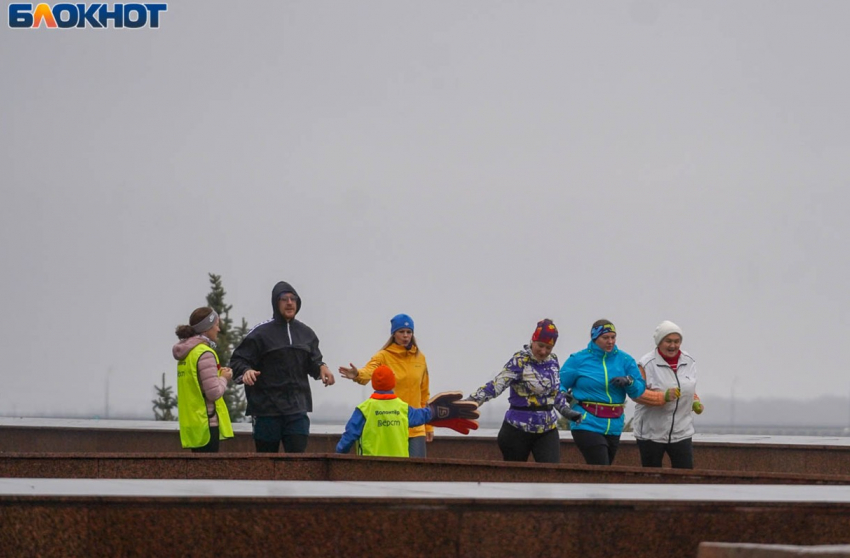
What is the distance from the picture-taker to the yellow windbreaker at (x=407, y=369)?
12688 millimetres

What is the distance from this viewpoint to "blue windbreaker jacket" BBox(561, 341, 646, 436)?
12.6 metres

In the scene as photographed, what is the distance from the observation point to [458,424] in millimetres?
13547

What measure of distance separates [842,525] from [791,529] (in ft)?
0.81

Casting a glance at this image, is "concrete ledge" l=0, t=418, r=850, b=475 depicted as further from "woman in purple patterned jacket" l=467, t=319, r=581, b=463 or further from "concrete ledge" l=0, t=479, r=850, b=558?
"concrete ledge" l=0, t=479, r=850, b=558

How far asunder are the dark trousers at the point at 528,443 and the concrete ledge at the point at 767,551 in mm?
6757

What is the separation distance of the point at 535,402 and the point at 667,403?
1086mm

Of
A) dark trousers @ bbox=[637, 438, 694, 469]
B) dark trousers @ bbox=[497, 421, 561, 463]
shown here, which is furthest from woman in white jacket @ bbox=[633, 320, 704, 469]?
dark trousers @ bbox=[497, 421, 561, 463]

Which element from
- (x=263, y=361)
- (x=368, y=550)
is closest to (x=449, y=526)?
(x=368, y=550)

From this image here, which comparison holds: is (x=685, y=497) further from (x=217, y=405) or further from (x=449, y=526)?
(x=217, y=405)

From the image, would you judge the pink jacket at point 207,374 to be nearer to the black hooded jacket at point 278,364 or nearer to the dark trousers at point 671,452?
the black hooded jacket at point 278,364

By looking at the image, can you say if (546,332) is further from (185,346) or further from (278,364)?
(185,346)

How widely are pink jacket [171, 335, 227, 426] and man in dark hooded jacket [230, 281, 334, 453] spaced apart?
157mm

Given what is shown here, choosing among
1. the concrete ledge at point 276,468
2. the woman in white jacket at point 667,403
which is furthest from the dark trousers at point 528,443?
the concrete ledge at point 276,468

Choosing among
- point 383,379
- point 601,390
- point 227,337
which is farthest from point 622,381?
point 227,337
